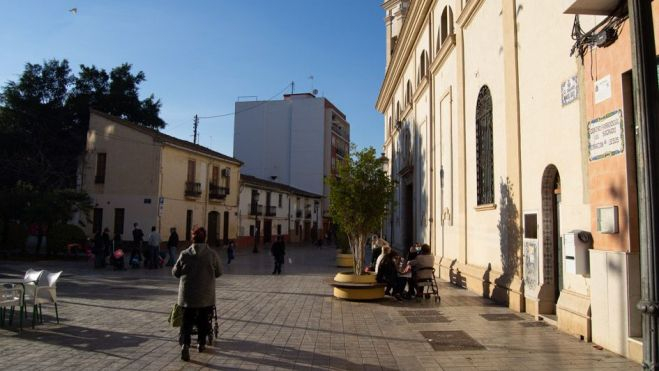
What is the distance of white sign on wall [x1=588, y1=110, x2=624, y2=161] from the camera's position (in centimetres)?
627

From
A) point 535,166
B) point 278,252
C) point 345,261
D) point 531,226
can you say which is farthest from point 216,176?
point 535,166

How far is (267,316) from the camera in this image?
9.14 metres

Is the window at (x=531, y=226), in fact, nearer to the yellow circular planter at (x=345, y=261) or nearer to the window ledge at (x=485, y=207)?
the window ledge at (x=485, y=207)

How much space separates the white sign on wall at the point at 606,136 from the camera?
6.27m

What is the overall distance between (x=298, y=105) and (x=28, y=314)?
5675 centimetres

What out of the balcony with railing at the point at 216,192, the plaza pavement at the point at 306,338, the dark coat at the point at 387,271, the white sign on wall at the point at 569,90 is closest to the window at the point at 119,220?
the balcony with railing at the point at 216,192

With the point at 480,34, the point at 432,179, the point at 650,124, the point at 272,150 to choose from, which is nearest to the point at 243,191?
the point at 272,150

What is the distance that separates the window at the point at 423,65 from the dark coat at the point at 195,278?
14.9 m

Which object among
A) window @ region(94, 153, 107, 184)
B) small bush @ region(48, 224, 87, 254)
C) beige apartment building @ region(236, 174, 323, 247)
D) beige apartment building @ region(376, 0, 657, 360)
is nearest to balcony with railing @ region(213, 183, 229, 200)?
beige apartment building @ region(236, 174, 323, 247)

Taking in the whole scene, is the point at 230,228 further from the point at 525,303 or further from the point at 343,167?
the point at 525,303

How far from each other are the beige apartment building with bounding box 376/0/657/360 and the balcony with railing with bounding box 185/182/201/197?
21.2m

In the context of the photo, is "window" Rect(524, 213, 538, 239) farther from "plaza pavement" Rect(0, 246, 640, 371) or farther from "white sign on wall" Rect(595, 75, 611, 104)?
"white sign on wall" Rect(595, 75, 611, 104)

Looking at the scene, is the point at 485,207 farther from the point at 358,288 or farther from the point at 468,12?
the point at 468,12

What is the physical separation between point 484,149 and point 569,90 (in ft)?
14.8
